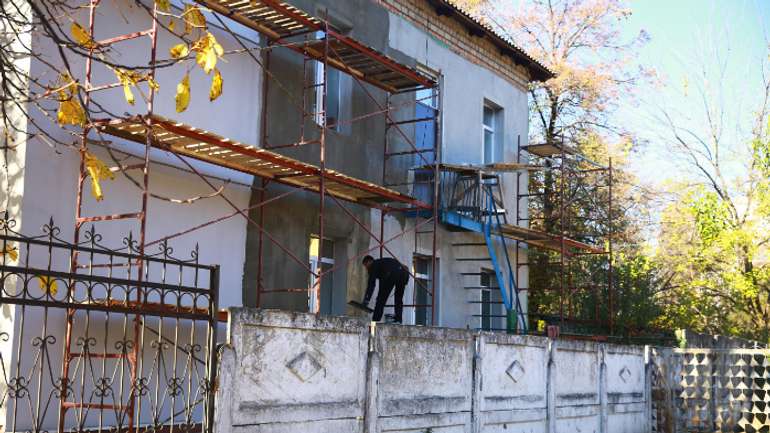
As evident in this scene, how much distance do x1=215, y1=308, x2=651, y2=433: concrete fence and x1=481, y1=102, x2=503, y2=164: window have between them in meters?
6.78

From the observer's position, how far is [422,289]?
1791 cm

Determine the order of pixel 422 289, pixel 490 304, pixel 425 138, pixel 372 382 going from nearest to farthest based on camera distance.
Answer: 1. pixel 372 382
2. pixel 422 289
3. pixel 425 138
4. pixel 490 304

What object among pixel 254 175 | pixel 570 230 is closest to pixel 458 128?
pixel 254 175

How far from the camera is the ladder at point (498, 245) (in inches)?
702

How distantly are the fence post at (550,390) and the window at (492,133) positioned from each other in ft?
26.6

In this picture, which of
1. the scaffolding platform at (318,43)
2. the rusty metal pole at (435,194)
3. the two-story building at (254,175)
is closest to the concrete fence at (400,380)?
the two-story building at (254,175)

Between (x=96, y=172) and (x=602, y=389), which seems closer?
(x=96, y=172)

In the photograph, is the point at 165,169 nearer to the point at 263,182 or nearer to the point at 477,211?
the point at 263,182

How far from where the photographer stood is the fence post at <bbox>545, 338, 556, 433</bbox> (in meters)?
12.7

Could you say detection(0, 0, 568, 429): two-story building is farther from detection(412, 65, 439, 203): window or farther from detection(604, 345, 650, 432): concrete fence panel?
detection(604, 345, 650, 432): concrete fence panel

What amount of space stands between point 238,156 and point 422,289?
6.78 meters

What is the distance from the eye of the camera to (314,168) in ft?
41.1

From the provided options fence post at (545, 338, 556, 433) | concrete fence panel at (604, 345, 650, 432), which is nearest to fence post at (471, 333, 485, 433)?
fence post at (545, 338, 556, 433)

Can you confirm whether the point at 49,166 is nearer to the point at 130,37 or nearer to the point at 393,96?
the point at 130,37
